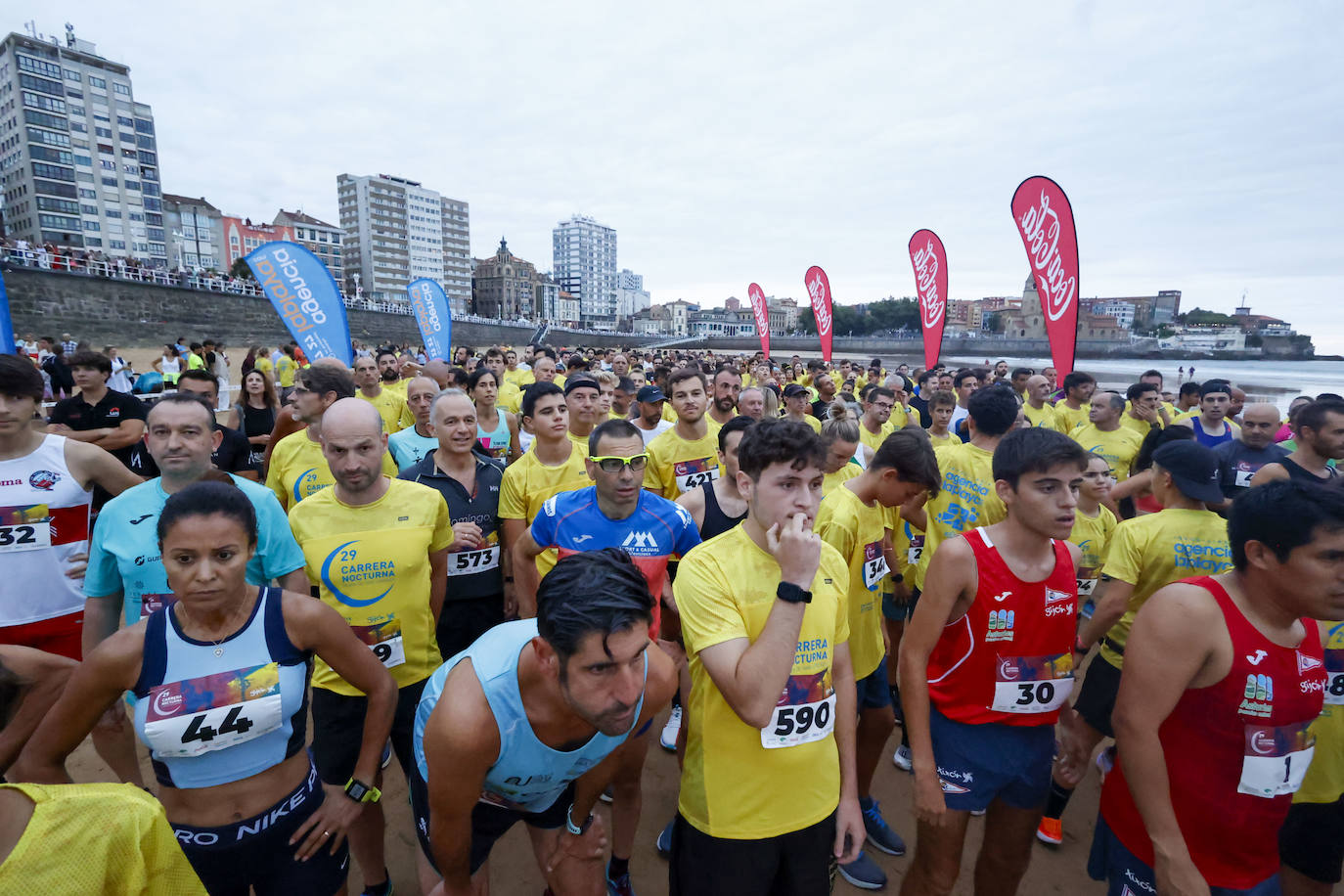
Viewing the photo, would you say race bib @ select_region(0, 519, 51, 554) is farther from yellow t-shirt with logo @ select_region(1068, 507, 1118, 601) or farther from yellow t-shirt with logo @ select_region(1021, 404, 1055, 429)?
yellow t-shirt with logo @ select_region(1021, 404, 1055, 429)

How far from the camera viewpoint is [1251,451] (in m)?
4.80

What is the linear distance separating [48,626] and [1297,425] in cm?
739

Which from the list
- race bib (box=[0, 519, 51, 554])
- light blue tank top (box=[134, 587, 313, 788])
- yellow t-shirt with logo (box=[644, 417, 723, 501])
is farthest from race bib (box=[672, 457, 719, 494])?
race bib (box=[0, 519, 51, 554])

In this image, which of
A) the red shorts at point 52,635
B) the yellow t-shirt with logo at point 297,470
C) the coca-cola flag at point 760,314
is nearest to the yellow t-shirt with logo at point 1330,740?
the yellow t-shirt with logo at point 297,470

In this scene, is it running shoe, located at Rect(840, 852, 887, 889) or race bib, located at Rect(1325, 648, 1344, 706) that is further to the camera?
running shoe, located at Rect(840, 852, 887, 889)

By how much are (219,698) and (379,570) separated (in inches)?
37.3

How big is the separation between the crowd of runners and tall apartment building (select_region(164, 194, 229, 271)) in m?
90.6

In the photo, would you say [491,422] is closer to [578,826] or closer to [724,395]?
[724,395]

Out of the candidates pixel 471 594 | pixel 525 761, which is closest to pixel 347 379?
pixel 471 594

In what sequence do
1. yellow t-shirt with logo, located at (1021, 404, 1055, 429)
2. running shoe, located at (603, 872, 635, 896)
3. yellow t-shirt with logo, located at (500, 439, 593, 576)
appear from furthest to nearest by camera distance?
yellow t-shirt with logo, located at (1021, 404, 1055, 429), yellow t-shirt with logo, located at (500, 439, 593, 576), running shoe, located at (603, 872, 635, 896)

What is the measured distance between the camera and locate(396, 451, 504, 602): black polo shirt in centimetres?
360

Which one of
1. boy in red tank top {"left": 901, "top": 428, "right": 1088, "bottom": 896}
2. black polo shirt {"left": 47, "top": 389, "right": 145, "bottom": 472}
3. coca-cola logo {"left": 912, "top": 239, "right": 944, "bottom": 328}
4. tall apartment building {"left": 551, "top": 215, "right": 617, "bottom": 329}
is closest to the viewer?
boy in red tank top {"left": 901, "top": 428, "right": 1088, "bottom": 896}

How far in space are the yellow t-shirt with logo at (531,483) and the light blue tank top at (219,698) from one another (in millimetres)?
1808

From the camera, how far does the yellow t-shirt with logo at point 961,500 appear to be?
4000 millimetres
